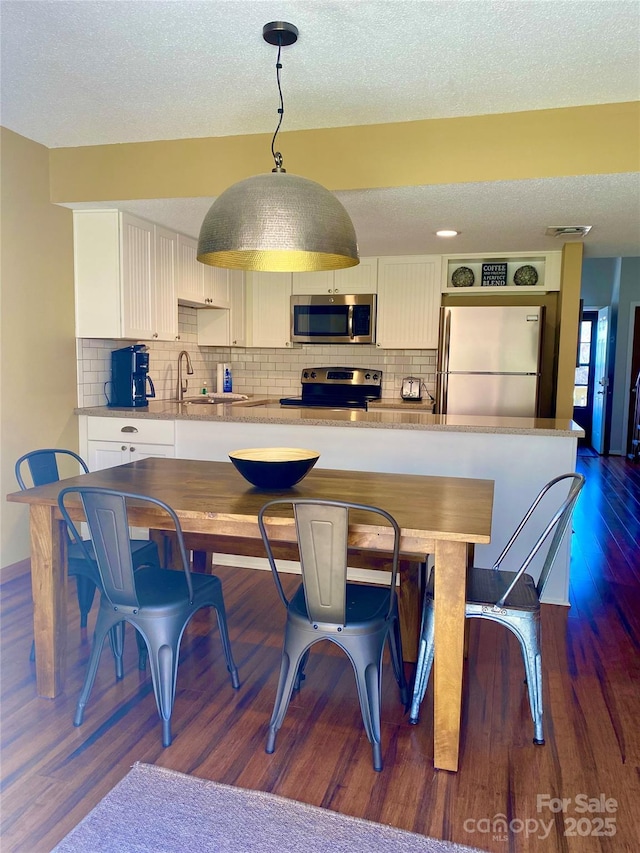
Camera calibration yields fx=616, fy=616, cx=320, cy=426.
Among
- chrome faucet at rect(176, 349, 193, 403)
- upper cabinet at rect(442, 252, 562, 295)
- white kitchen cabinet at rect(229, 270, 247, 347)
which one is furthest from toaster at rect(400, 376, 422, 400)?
chrome faucet at rect(176, 349, 193, 403)

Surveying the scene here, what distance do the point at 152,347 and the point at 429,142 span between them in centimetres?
266

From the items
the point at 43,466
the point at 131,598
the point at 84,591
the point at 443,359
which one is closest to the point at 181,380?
the point at 443,359

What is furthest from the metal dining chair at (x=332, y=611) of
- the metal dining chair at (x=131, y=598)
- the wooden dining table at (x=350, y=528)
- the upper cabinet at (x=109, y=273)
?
the upper cabinet at (x=109, y=273)

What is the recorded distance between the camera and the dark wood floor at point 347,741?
1752 millimetres

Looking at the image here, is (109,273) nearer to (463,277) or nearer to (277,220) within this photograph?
(277,220)

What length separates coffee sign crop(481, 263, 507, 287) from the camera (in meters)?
5.12

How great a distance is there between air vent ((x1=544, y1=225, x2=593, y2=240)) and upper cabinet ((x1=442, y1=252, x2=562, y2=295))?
622 mm

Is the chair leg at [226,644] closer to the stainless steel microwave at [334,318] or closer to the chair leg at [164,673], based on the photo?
the chair leg at [164,673]

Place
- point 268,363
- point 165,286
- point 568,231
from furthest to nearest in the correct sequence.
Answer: point 268,363, point 165,286, point 568,231

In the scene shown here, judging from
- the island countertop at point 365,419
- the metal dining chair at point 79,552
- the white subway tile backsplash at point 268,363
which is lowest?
the metal dining chair at point 79,552

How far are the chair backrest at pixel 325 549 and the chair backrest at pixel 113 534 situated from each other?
0.42m

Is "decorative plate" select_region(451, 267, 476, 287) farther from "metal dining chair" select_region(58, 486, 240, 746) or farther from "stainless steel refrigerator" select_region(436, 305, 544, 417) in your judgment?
"metal dining chair" select_region(58, 486, 240, 746)

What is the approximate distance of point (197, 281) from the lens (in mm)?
4824

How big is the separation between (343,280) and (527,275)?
154 cm
